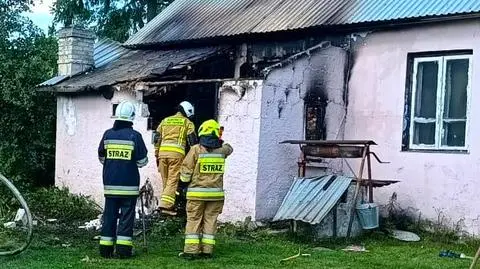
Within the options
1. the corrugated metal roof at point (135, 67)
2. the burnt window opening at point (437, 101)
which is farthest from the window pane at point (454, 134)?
the corrugated metal roof at point (135, 67)

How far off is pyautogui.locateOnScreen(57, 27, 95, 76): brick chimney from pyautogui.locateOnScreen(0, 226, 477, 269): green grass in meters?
6.92

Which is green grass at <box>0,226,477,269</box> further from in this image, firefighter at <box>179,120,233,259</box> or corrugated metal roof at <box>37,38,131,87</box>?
corrugated metal roof at <box>37,38,131,87</box>

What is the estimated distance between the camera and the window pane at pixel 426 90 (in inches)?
464

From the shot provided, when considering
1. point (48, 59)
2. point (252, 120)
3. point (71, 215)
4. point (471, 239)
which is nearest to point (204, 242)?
point (252, 120)

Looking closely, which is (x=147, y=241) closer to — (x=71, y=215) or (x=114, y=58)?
(x=71, y=215)

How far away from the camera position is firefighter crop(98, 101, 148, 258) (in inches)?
354

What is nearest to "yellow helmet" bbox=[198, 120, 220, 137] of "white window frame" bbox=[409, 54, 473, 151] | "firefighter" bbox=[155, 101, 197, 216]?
"firefighter" bbox=[155, 101, 197, 216]

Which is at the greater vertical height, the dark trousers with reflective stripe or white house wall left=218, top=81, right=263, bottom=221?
white house wall left=218, top=81, right=263, bottom=221

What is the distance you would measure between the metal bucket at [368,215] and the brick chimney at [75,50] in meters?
9.09

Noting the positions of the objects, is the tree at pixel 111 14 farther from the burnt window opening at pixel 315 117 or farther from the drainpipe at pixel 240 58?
the burnt window opening at pixel 315 117

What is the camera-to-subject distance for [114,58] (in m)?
17.8

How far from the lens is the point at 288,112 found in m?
12.0

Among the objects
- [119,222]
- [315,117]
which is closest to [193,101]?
[315,117]

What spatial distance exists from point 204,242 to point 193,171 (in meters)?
0.92
